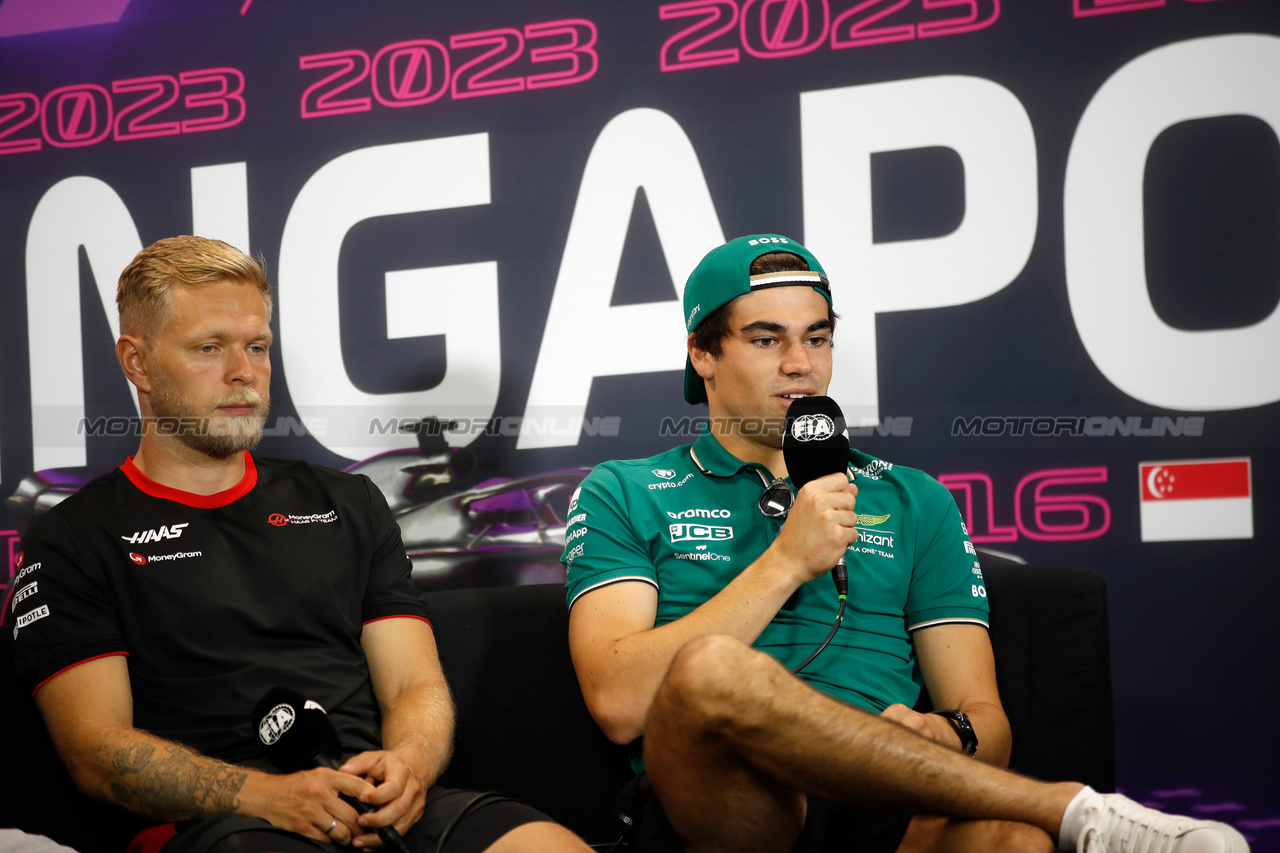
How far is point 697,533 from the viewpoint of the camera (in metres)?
1.79

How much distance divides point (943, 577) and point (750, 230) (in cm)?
109

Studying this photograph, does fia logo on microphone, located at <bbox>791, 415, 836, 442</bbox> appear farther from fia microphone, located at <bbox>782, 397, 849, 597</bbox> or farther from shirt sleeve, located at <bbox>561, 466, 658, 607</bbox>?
shirt sleeve, located at <bbox>561, 466, 658, 607</bbox>

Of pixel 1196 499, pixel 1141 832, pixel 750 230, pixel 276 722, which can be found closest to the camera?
pixel 1141 832

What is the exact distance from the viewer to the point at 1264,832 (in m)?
2.25

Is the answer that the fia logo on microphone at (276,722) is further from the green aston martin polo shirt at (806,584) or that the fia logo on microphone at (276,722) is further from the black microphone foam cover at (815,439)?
the black microphone foam cover at (815,439)

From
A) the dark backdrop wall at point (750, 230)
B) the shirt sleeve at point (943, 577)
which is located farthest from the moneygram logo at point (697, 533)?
the dark backdrop wall at point (750, 230)

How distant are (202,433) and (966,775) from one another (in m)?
1.39

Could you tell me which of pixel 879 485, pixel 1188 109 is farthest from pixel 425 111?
pixel 1188 109

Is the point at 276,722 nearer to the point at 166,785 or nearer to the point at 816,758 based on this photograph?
the point at 166,785

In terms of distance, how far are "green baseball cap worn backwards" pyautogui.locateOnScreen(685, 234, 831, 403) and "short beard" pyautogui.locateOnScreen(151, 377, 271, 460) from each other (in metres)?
0.89

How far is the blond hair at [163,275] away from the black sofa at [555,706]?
2.13ft

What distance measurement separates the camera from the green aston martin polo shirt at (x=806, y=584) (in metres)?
1.72

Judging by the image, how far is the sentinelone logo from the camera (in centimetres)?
231

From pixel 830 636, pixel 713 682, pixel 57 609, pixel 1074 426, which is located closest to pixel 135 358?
pixel 57 609
